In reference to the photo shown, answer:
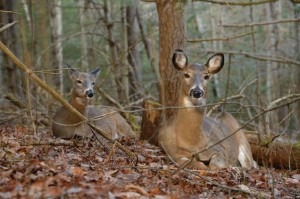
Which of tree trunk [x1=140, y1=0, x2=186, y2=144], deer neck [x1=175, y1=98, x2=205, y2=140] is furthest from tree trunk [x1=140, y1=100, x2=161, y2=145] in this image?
deer neck [x1=175, y1=98, x2=205, y2=140]

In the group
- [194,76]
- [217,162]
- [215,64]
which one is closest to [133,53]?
[215,64]

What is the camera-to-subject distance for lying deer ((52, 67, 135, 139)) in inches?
386

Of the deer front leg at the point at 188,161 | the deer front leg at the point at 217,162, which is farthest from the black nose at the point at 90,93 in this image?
the deer front leg at the point at 217,162

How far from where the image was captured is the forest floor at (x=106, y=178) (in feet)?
15.0

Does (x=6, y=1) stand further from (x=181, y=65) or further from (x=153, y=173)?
(x=153, y=173)

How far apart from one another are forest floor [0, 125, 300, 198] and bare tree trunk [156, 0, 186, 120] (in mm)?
1265

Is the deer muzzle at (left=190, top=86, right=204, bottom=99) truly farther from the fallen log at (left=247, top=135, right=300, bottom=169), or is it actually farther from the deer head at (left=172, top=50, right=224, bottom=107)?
the fallen log at (left=247, top=135, right=300, bottom=169)

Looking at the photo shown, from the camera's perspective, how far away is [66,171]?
5.29 metres

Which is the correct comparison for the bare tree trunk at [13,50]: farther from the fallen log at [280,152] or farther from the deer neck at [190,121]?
the deer neck at [190,121]

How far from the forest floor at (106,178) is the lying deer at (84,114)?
1.84 m

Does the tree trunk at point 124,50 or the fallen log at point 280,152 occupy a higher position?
the tree trunk at point 124,50

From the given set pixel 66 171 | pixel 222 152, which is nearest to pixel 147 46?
pixel 222 152

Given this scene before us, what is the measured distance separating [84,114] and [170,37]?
7.61 ft

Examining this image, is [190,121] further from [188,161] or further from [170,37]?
[170,37]
